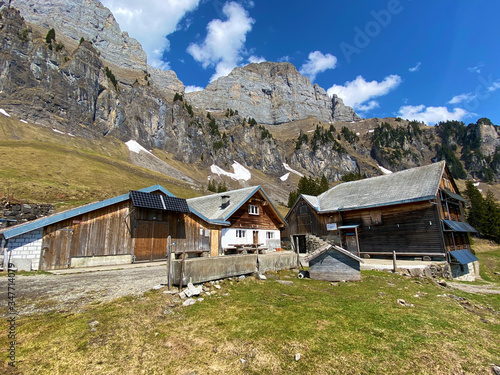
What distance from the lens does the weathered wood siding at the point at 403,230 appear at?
23.6 metres

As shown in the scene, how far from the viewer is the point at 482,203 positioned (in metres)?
55.1

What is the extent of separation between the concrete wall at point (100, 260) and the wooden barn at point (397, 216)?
2208 cm

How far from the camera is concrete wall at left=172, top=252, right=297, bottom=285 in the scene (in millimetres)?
9367

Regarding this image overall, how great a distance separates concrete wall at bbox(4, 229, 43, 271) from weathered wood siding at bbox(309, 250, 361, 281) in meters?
16.3

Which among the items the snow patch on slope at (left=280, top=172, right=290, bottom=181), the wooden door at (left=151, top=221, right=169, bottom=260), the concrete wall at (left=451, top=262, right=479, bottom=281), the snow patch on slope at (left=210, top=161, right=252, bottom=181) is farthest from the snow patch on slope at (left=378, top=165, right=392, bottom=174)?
the wooden door at (left=151, top=221, right=169, bottom=260)

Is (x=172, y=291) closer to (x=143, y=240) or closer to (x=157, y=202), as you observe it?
(x=143, y=240)

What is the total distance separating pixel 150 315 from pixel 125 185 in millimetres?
53205

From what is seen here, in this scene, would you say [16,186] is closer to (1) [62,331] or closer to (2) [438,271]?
(1) [62,331]

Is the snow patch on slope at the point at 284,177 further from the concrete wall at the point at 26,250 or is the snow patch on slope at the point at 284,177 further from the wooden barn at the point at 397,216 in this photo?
the concrete wall at the point at 26,250

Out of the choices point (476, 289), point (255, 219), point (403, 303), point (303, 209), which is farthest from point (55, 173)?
point (476, 289)

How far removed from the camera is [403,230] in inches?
996

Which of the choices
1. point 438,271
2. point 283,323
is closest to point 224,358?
point 283,323

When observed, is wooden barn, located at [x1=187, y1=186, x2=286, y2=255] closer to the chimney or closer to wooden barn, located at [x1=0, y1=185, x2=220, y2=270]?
the chimney

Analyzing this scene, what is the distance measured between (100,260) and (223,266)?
36.6 ft
